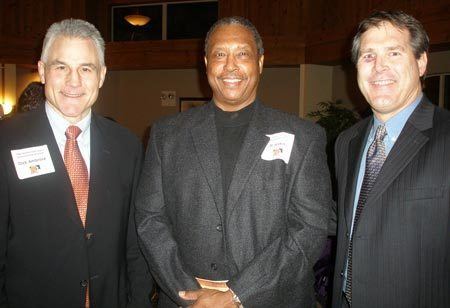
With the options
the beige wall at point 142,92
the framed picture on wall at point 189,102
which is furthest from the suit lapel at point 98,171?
the framed picture on wall at point 189,102

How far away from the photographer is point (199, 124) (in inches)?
90.7

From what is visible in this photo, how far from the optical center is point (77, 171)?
2094 mm

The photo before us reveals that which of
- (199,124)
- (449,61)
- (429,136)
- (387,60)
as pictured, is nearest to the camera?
(429,136)

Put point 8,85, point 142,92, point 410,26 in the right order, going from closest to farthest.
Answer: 1. point 410,26
2. point 8,85
3. point 142,92

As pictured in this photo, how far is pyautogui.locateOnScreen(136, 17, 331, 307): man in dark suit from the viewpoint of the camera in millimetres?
2031

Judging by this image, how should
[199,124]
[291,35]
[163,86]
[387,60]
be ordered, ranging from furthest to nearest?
[163,86]
[291,35]
[199,124]
[387,60]

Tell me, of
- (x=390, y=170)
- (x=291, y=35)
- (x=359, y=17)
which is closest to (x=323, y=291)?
(x=390, y=170)

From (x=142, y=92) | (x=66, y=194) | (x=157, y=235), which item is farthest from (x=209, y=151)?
(x=142, y=92)

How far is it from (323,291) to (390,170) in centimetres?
240

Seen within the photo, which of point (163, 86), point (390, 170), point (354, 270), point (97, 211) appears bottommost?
point (354, 270)

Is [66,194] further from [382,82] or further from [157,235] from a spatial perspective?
[382,82]

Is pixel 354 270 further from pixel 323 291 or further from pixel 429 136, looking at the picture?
pixel 323 291

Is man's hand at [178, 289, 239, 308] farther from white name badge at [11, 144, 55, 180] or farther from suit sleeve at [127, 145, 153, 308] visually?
white name badge at [11, 144, 55, 180]

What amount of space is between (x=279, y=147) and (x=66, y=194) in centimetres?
109
